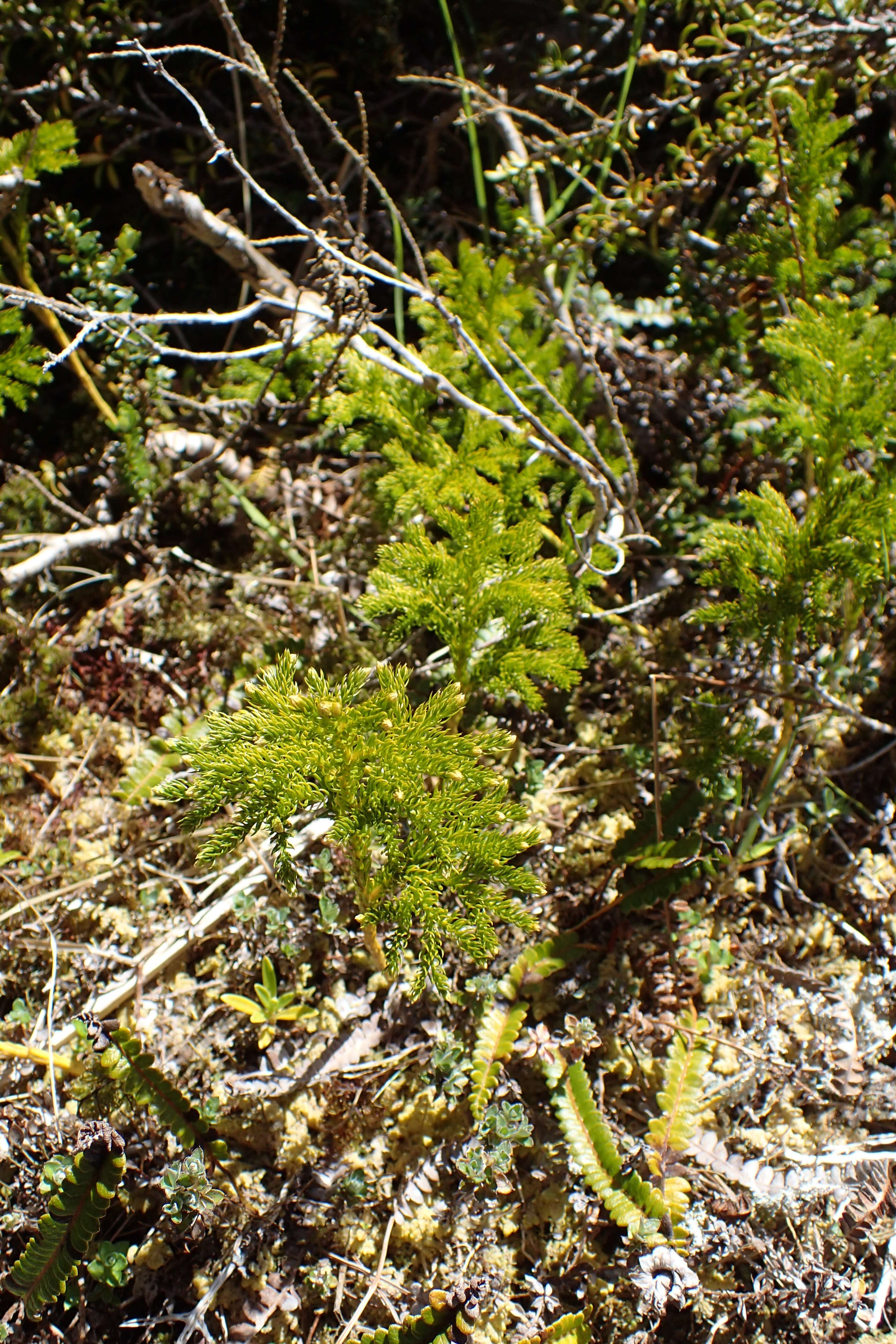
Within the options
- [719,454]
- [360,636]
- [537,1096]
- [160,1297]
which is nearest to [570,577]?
[360,636]

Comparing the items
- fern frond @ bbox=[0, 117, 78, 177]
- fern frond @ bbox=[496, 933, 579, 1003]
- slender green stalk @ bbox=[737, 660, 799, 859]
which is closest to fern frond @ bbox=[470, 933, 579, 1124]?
fern frond @ bbox=[496, 933, 579, 1003]

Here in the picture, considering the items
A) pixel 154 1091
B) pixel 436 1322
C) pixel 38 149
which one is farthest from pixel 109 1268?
pixel 38 149

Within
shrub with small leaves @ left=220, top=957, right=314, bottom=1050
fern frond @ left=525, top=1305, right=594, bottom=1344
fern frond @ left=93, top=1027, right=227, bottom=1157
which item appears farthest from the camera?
shrub with small leaves @ left=220, top=957, right=314, bottom=1050

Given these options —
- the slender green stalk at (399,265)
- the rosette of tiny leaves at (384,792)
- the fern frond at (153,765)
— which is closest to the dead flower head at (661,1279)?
the rosette of tiny leaves at (384,792)

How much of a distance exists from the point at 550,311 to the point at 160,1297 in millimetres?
3255

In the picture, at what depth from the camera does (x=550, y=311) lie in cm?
314

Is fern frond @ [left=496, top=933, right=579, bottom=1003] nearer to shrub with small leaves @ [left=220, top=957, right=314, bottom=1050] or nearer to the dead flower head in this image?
shrub with small leaves @ [left=220, top=957, right=314, bottom=1050]

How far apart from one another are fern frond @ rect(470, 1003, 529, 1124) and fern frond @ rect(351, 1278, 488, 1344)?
0.35 metres

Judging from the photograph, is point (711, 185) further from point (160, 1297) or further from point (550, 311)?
point (160, 1297)

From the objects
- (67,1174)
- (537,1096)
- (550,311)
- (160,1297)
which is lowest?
(537,1096)

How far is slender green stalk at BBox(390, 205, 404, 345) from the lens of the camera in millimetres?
2750

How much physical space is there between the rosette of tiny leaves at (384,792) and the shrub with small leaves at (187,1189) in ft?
2.35

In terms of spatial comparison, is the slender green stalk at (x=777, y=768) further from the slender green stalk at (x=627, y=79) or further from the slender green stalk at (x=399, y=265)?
the slender green stalk at (x=627, y=79)

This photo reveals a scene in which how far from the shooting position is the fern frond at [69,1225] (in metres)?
1.93
